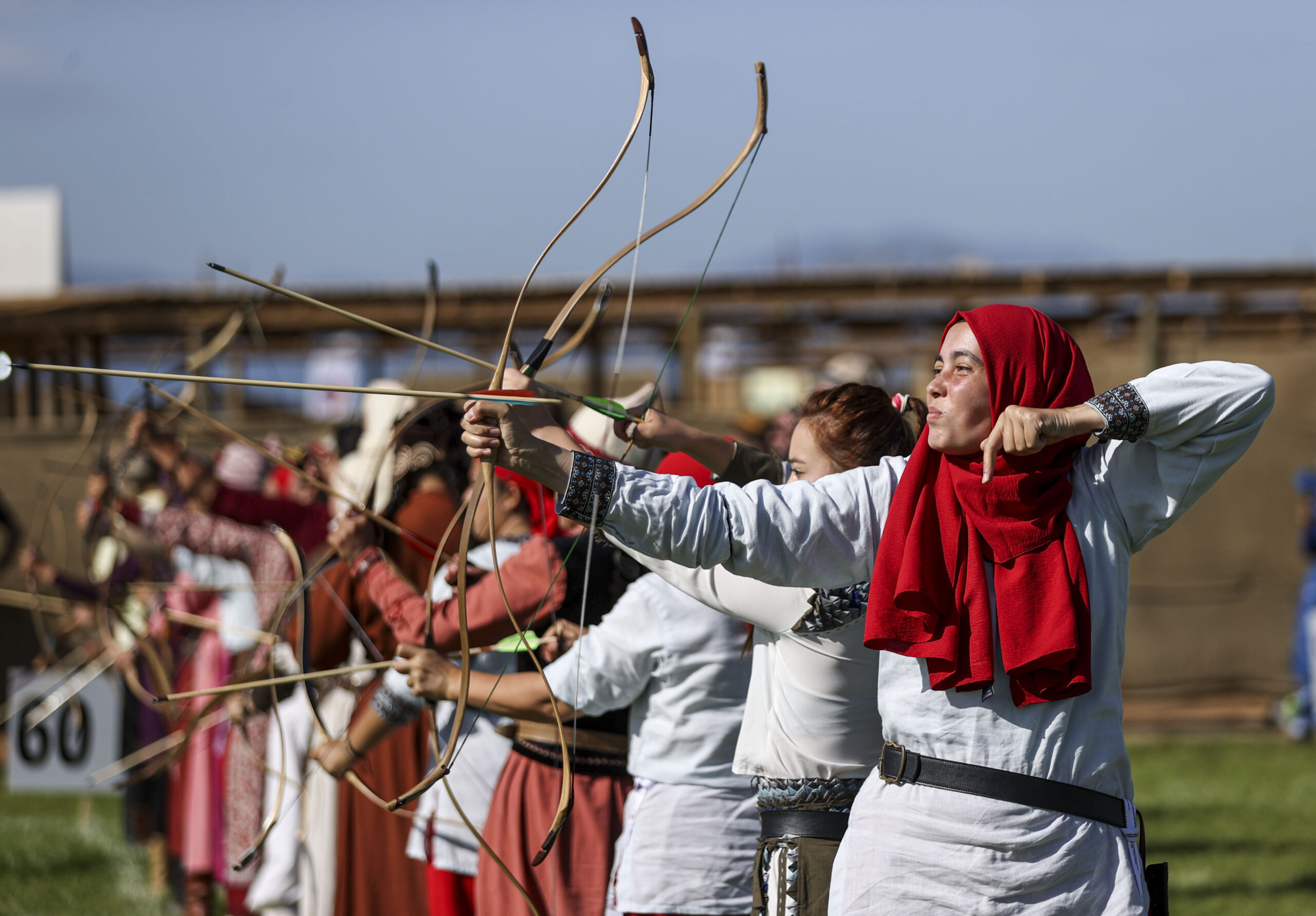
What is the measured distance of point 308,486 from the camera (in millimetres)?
4715

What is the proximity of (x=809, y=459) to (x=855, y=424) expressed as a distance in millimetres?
98

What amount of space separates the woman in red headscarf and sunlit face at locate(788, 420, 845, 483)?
288mm

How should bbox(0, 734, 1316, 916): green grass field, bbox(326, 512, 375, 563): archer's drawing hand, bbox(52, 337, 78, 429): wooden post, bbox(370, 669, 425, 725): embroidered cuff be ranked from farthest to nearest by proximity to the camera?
bbox(52, 337, 78, 429): wooden post → bbox(0, 734, 1316, 916): green grass field → bbox(326, 512, 375, 563): archer's drawing hand → bbox(370, 669, 425, 725): embroidered cuff

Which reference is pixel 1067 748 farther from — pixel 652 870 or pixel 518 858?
pixel 518 858

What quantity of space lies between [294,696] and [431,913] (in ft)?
4.25

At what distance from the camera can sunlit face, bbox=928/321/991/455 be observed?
2004mm

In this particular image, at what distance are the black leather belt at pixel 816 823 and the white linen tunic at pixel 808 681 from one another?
58mm

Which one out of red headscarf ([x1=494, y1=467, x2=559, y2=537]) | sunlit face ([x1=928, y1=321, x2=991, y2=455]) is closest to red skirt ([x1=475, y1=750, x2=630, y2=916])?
red headscarf ([x1=494, y1=467, x2=559, y2=537])

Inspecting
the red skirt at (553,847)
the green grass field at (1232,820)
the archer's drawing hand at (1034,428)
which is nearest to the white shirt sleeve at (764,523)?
the archer's drawing hand at (1034,428)

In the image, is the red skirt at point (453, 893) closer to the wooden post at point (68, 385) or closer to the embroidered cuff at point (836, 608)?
the embroidered cuff at point (836, 608)

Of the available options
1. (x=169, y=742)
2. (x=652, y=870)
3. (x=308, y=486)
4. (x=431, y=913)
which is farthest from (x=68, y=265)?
(x=652, y=870)

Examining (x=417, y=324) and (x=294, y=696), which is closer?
(x=294, y=696)

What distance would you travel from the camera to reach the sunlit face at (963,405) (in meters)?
2.00

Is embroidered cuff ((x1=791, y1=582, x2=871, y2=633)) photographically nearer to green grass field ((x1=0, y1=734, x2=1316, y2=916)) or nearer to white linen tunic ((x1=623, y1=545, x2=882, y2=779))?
white linen tunic ((x1=623, y1=545, x2=882, y2=779))
